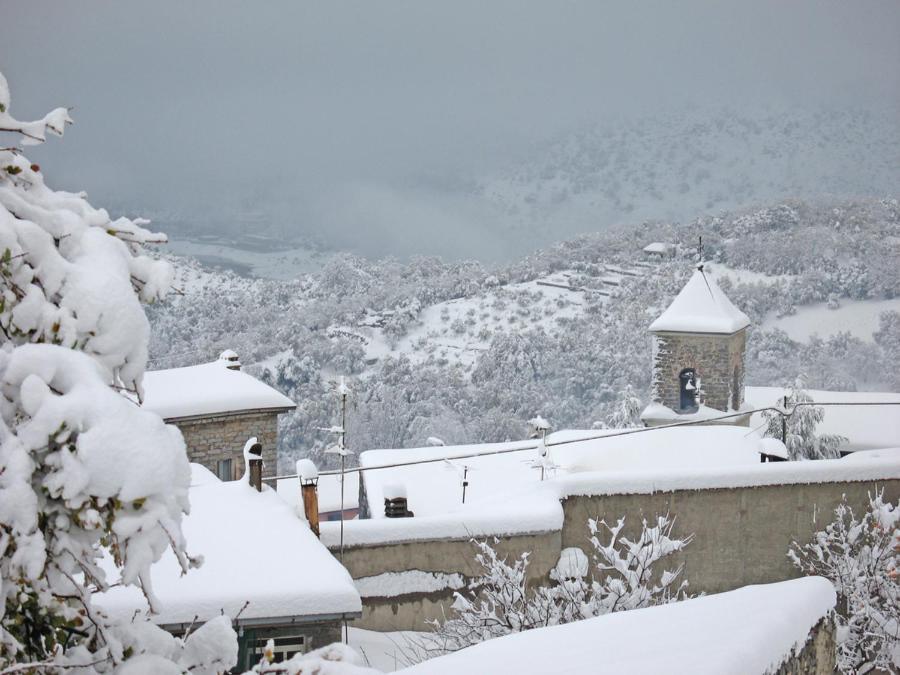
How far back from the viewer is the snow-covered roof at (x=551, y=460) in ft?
55.1

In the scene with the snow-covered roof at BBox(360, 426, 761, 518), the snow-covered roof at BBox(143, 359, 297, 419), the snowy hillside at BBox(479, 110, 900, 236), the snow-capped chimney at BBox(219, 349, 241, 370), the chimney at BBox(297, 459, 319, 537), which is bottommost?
the snow-covered roof at BBox(360, 426, 761, 518)

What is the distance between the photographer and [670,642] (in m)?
4.55

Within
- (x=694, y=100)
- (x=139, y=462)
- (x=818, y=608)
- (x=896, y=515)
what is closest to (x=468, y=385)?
(x=896, y=515)

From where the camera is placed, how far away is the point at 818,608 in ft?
17.7

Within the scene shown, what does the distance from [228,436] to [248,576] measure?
29.9 ft

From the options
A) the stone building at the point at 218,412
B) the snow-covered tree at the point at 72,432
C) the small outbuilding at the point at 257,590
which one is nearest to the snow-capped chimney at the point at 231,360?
the stone building at the point at 218,412

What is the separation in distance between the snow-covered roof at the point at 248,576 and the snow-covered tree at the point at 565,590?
52.4 inches

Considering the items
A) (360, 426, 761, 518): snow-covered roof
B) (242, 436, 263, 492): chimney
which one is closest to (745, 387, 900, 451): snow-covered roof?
(360, 426, 761, 518): snow-covered roof

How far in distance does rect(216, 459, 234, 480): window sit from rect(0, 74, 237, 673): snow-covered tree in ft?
43.1

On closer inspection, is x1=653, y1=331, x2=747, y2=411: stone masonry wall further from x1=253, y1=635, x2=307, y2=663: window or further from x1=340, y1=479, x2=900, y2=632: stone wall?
x1=253, y1=635, x2=307, y2=663: window

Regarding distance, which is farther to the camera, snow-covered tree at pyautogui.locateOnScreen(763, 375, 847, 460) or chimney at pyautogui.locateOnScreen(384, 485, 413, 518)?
snow-covered tree at pyautogui.locateOnScreen(763, 375, 847, 460)

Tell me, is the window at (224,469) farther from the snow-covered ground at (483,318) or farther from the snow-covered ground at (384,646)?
the snow-covered ground at (483,318)

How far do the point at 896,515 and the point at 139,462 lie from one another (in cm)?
988

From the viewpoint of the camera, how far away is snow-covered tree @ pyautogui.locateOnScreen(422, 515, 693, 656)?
8344 mm
